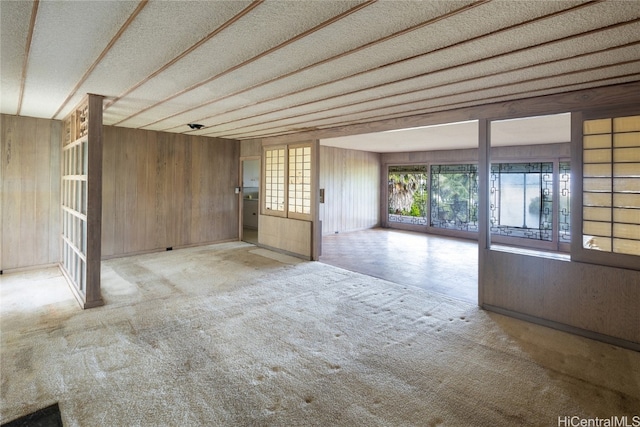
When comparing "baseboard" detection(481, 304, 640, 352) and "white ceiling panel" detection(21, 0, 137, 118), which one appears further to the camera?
"baseboard" detection(481, 304, 640, 352)

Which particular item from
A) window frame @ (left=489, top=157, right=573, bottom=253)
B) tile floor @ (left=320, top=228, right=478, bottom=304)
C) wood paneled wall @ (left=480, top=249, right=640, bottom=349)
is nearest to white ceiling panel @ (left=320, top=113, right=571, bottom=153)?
window frame @ (left=489, top=157, right=573, bottom=253)

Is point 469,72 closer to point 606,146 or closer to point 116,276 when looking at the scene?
point 606,146

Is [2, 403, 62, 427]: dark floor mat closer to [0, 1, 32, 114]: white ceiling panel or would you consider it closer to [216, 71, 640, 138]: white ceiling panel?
[0, 1, 32, 114]: white ceiling panel

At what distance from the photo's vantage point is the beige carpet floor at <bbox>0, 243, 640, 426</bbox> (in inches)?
81.4

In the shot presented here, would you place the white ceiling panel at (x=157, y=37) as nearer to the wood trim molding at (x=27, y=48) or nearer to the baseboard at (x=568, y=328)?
the wood trim molding at (x=27, y=48)

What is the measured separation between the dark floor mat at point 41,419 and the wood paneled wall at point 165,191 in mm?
4562

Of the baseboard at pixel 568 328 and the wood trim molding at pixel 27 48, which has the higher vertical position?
the wood trim molding at pixel 27 48

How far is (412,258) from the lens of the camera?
20.8 feet

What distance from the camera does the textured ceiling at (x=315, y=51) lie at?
187cm

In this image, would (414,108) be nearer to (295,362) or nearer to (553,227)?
(295,362)

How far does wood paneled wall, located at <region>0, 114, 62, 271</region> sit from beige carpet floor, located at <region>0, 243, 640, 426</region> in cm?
124

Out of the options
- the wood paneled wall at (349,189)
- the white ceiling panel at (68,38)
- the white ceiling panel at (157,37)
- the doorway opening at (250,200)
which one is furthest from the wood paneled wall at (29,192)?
the wood paneled wall at (349,189)

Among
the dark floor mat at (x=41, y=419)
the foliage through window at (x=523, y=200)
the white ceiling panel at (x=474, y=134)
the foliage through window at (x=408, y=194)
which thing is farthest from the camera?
the foliage through window at (x=408, y=194)

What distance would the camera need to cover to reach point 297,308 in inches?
147
